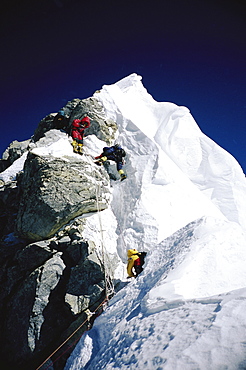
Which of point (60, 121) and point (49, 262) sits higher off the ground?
point (60, 121)

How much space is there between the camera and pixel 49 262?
559cm

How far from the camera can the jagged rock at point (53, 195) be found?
6199mm

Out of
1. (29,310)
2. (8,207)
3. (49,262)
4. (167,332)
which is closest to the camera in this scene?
(167,332)

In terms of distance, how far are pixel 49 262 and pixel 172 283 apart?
4313mm

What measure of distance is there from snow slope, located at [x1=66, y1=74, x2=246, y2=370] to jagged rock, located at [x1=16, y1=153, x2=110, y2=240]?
142 centimetres

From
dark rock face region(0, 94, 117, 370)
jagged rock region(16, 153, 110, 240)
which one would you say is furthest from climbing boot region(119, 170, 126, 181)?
jagged rock region(16, 153, 110, 240)

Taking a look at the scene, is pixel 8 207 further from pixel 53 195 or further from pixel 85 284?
pixel 85 284

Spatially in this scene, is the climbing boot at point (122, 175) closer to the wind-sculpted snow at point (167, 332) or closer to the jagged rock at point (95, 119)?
the jagged rock at point (95, 119)

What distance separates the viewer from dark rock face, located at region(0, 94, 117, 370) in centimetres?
484

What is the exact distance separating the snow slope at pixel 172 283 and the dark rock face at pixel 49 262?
125cm

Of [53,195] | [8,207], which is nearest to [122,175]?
[53,195]

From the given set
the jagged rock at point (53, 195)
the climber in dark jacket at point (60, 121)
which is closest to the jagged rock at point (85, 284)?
the jagged rock at point (53, 195)

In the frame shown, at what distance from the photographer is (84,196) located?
663 cm

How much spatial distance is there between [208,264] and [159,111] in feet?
45.9
